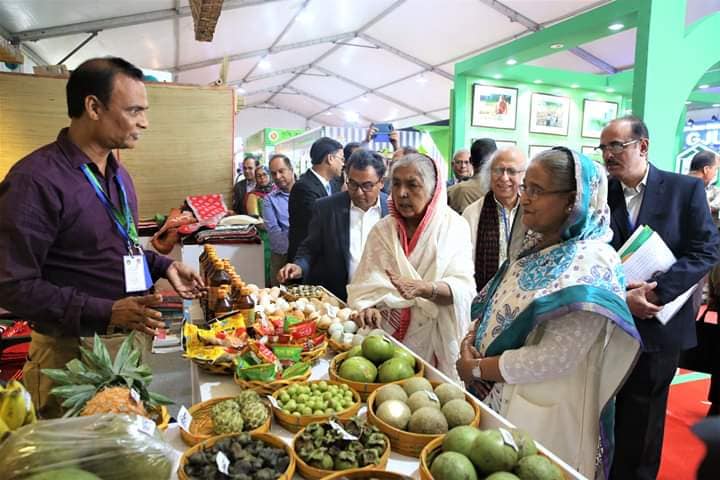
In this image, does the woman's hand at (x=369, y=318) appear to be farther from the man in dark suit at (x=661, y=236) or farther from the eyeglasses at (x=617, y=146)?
the eyeglasses at (x=617, y=146)

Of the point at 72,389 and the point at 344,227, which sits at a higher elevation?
the point at 344,227

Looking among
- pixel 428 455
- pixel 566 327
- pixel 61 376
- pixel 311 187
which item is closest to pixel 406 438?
pixel 428 455

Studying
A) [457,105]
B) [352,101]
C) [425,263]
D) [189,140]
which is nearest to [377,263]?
[425,263]

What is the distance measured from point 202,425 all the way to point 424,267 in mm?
1145

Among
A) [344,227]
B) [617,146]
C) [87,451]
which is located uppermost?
[617,146]

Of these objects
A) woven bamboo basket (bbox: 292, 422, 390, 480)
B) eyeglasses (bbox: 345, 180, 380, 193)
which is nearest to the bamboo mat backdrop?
eyeglasses (bbox: 345, 180, 380, 193)

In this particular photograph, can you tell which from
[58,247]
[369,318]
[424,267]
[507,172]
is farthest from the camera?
[507,172]

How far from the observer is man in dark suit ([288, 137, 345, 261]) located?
11.3 feet

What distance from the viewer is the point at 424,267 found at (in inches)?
82.3

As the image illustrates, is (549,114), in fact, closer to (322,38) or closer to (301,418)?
(322,38)

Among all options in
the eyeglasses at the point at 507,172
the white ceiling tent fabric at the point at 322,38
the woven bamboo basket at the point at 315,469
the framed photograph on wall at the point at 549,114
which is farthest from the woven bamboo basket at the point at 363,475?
the framed photograph on wall at the point at 549,114

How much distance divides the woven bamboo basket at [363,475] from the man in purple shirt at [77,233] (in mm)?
817

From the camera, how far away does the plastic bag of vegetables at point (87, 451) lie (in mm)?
705

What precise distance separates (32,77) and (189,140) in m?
1.19
